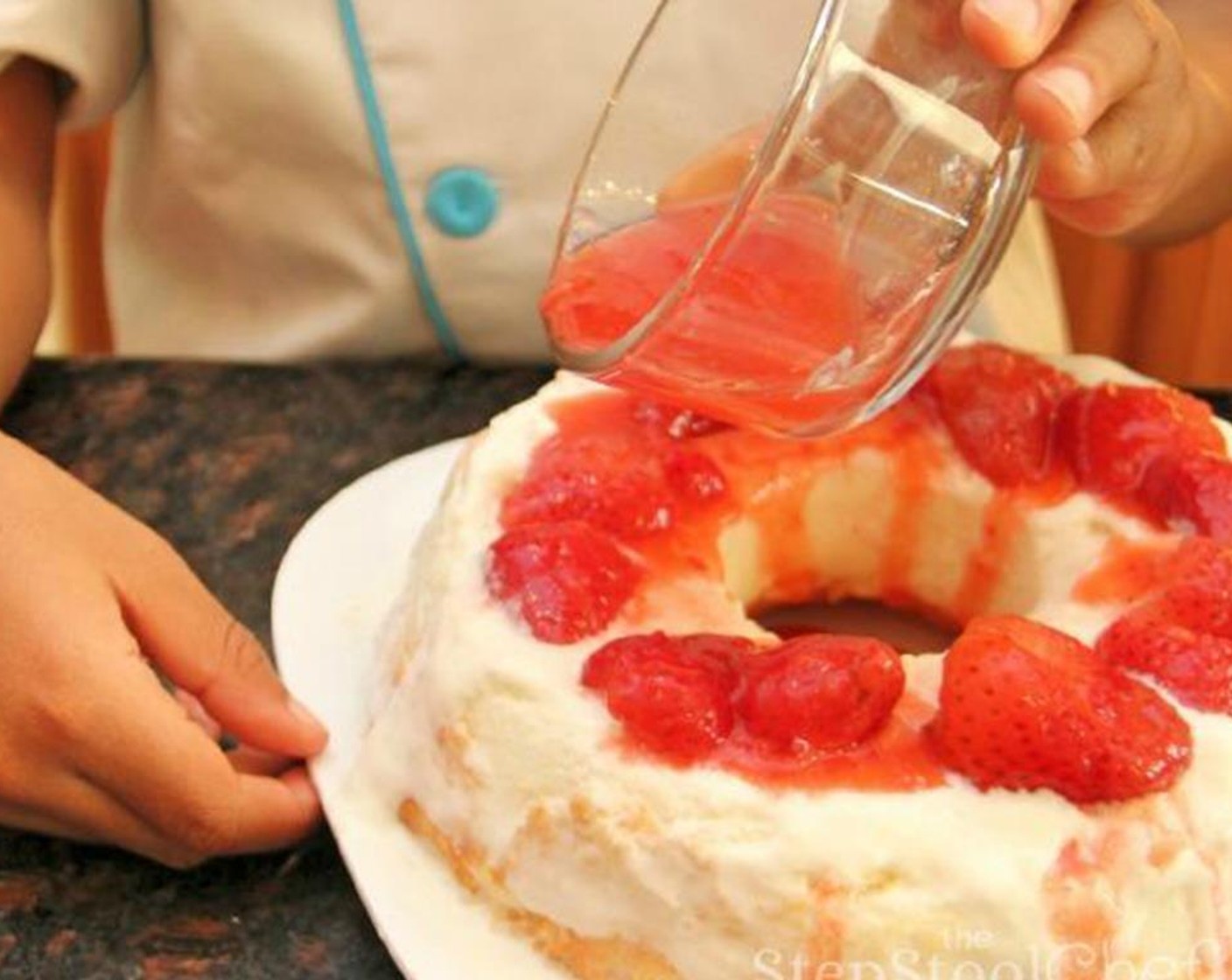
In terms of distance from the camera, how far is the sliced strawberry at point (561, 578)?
36.1 inches

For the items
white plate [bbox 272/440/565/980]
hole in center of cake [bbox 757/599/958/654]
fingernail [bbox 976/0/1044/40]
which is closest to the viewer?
fingernail [bbox 976/0/1044/40]

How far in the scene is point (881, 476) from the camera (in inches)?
42.3

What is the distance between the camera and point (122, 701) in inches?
34.7

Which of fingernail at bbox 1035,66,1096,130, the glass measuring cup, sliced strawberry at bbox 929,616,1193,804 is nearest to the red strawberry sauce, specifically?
sliced strawberry at bbox 929,616,1193,804

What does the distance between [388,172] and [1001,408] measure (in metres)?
0.43

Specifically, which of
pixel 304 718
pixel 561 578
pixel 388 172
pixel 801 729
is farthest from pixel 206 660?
pixel 388 172

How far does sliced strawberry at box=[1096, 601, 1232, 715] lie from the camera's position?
0.88 meters

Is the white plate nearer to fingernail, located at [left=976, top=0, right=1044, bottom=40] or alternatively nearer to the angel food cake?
the angel food cake

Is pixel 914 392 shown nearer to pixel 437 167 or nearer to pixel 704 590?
pixel 704 590

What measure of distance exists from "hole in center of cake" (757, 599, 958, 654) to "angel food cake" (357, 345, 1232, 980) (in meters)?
0.07

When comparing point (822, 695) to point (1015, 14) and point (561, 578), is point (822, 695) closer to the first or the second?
point (561, 578)

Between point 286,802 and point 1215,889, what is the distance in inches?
16.2

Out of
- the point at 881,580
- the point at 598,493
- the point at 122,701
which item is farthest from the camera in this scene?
the point at 881,580

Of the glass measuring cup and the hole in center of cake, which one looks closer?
the glass measuring cup
